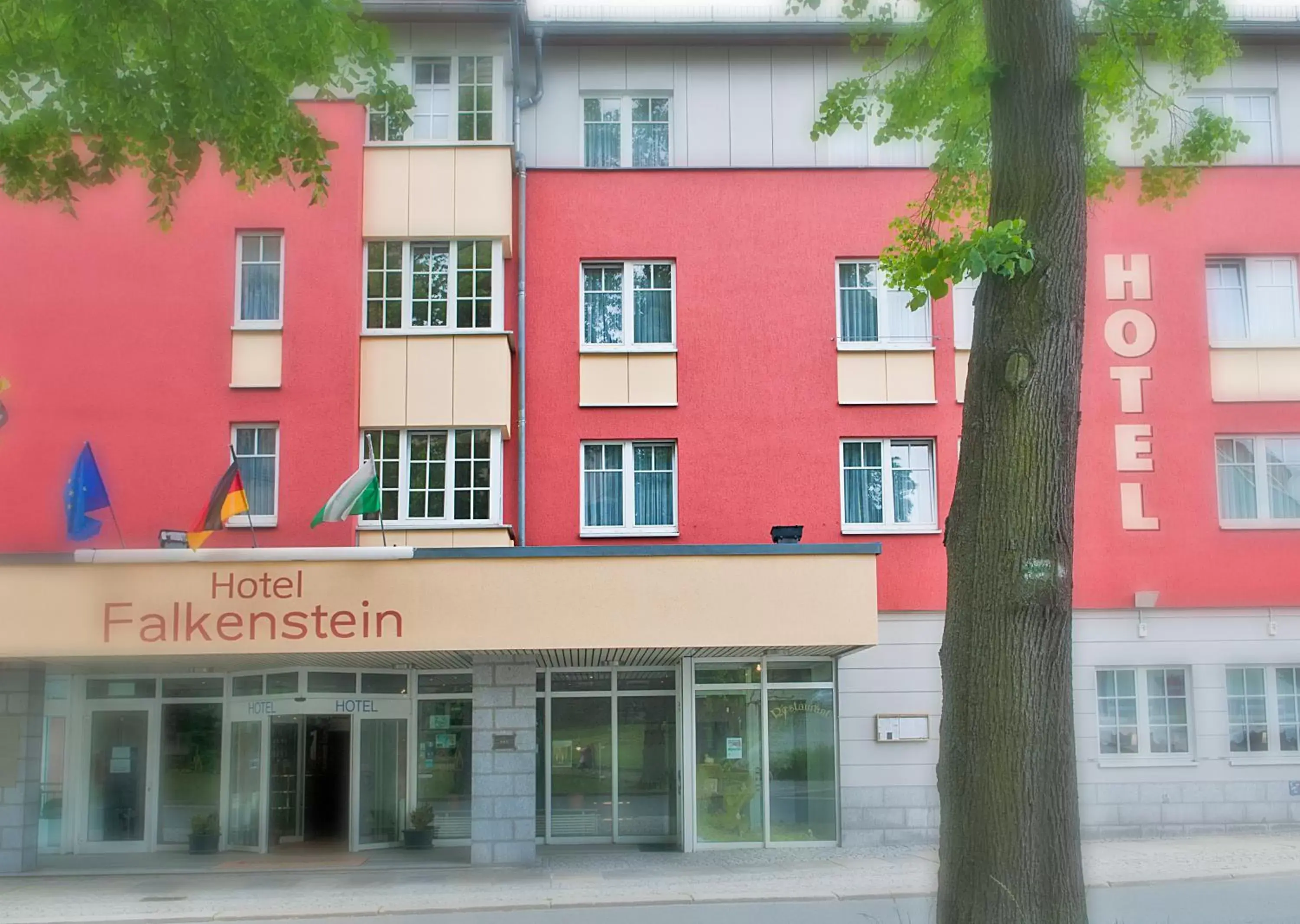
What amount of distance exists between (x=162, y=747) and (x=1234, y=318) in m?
16.5

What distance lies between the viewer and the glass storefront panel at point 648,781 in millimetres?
20312

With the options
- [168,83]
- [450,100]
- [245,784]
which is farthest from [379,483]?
[168,83]

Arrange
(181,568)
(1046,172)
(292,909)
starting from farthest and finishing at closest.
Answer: (181,568)
(292,909)
(1046,172)

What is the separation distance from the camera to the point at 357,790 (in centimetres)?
1983

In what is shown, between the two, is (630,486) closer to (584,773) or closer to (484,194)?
(584,773)

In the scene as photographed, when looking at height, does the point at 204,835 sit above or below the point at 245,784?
below

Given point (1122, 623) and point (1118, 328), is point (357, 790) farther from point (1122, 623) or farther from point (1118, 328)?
point (1118, 328)

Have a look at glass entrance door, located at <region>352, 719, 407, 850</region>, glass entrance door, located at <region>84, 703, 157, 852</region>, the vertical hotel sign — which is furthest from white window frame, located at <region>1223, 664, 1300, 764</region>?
glass entrance door, located at <region>84, 703, 157, 852</region>

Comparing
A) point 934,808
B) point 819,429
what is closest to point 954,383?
point 819,429

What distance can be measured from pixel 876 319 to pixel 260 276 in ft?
28.8

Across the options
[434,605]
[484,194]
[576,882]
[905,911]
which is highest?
[484,194]

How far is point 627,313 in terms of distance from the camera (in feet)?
68.8

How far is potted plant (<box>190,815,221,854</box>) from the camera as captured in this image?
64.3 feet

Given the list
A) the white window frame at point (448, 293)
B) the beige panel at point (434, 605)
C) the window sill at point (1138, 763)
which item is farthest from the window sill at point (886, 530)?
the white window frame at point (448, 293)
